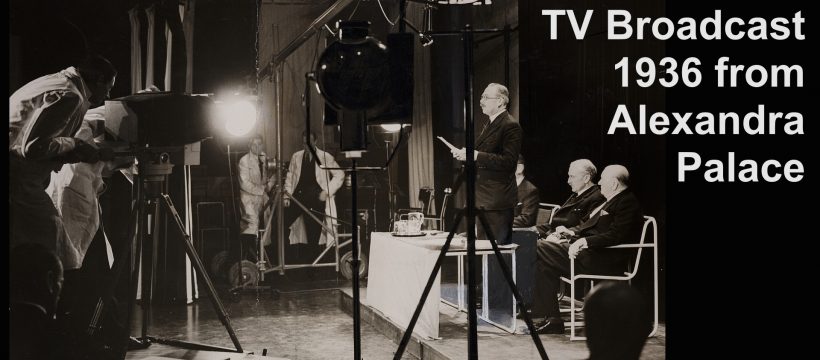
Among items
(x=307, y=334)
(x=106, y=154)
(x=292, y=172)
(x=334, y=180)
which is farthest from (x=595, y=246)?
(x=292, y=172)

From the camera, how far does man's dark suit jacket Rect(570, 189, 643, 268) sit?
12.5ft

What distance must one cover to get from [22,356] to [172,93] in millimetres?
1528

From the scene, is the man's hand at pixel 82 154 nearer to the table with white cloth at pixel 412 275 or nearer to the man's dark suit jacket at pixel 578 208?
the table with white cloth at pixel 412 275

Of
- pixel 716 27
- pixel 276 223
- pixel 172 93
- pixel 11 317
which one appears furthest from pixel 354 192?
pixel 276 223

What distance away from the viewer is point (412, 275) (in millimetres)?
3869

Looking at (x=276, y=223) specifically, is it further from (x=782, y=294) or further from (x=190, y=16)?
(x=782, y=294)

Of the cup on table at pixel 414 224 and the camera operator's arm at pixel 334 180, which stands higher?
the camera operator's arm at pixel 334 180

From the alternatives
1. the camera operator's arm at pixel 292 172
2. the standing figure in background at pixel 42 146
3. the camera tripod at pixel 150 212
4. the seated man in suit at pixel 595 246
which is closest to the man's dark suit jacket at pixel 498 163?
the seated man in suit at pixel 595 246

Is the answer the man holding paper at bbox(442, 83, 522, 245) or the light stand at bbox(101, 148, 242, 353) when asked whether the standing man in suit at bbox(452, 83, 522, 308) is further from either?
the light stand at bbox(101, 148, 242, 353)

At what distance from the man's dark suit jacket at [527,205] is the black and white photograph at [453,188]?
0.05 feet

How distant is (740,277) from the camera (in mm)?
3805

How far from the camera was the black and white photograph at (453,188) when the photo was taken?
134 inches

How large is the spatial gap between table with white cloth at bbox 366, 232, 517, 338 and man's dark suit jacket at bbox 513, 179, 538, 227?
679 mm

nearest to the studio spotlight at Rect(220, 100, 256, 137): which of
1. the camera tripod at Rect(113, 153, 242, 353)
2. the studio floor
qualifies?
the camera tripod at Rect(113, 153, 242, 353)
